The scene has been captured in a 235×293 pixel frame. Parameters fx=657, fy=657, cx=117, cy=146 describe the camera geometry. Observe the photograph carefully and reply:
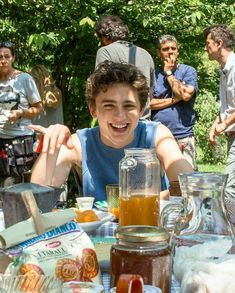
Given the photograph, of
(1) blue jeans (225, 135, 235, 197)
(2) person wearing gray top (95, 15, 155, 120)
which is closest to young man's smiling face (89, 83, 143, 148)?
(2) person wearing gray top (95, 15, 155, 120)

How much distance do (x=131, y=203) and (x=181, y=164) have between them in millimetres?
965

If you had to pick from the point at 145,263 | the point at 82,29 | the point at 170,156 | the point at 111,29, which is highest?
the point at 82,29

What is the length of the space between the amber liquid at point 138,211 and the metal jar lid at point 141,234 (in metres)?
0.57

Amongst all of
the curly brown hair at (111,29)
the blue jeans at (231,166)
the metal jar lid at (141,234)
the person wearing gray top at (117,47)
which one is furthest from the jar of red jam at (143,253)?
the blue jeans at (231,166)

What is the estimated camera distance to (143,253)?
1.19m

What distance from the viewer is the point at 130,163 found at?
190cm

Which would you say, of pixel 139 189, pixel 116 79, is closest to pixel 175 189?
pixel 139 189

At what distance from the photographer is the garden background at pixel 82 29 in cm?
680

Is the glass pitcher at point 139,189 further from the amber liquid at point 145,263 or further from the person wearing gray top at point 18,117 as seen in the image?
the person wearing gray top at point 18,117

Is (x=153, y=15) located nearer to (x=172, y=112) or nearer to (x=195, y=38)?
(x=195, y=38)

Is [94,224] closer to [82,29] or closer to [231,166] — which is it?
[231,166]

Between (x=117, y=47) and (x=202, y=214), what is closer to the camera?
(x=202, y=214)

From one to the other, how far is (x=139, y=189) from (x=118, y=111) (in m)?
0.85

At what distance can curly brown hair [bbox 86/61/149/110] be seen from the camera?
2723 mm
